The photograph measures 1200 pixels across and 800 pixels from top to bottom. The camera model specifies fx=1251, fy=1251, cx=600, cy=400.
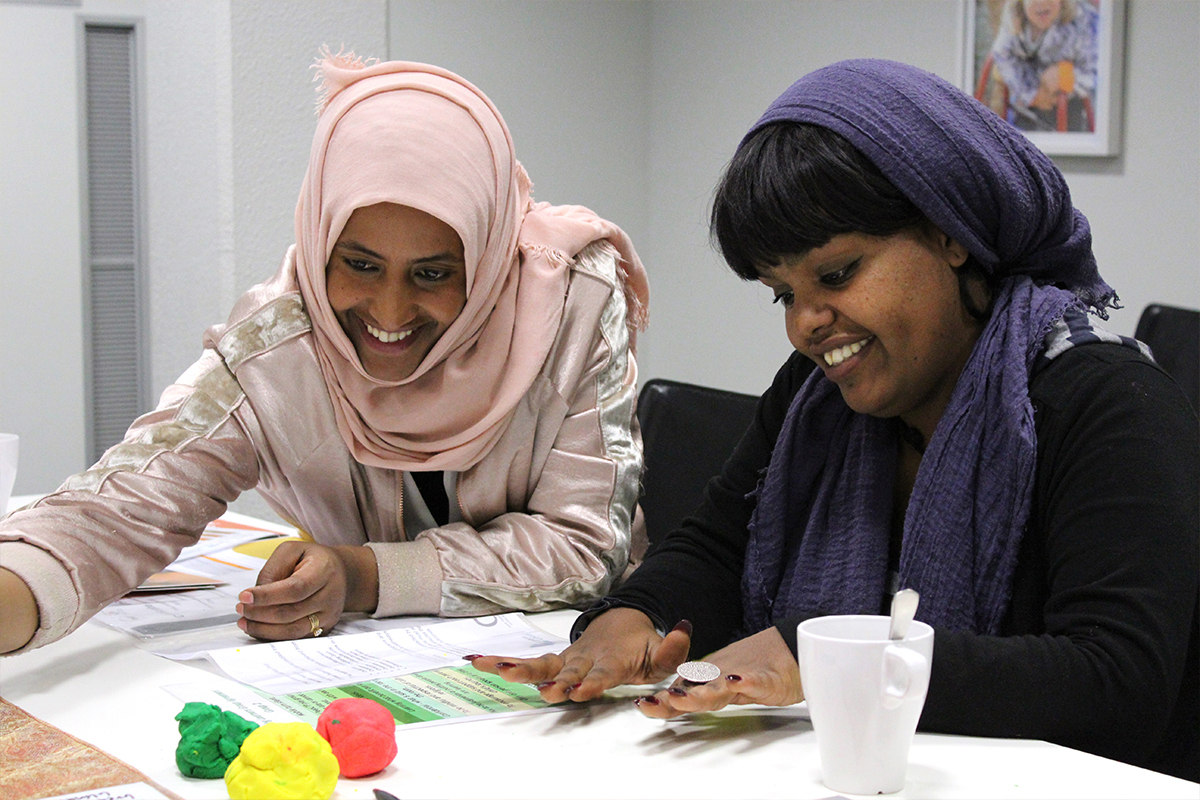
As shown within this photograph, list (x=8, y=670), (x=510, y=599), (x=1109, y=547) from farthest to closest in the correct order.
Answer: (x=510, y=599) → (x=8, y=670) → (x=1109, y=547)

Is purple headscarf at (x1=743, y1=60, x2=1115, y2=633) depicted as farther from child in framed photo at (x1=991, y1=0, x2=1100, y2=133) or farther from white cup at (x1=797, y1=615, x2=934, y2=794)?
child in framed photo at (x1=991, y1=0, x2=1100, y2=133)

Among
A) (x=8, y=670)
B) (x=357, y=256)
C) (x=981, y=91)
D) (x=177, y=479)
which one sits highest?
(x=981, y=91)

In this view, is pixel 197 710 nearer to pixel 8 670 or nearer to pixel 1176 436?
pixel 8 670

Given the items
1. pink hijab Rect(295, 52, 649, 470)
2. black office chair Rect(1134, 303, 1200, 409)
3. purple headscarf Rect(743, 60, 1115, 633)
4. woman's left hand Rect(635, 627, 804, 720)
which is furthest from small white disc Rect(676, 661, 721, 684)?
black office chair Rect(1134, 303, 1200, 409)

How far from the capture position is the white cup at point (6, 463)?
148cm

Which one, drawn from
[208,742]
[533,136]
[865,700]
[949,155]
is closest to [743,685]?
[865,700]

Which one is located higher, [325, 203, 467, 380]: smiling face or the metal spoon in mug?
[325, 203, 467, 380]: smiling face

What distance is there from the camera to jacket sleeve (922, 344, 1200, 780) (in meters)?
0.94

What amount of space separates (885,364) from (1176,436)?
10.2 inches

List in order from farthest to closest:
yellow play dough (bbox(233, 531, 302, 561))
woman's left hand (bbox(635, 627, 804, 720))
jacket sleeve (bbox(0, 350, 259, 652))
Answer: yellow play dough (bbox(233, 531, 302, 561)) < jacket sleeve (bbox(0, 350, 259, 652)) < woman's left hand (bbox(635, 627, 804, 720))

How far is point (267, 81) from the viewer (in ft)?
9.48

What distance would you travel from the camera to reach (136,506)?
1315 mm

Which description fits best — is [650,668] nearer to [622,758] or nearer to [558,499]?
[622,758]

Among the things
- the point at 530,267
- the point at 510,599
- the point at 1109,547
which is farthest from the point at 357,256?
the point at 1109,547
